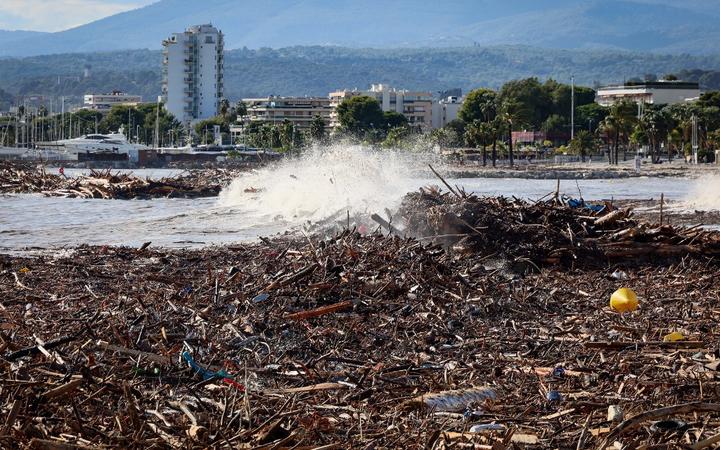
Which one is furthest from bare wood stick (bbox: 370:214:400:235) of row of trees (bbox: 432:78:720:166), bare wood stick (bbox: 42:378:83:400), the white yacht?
the white yacht

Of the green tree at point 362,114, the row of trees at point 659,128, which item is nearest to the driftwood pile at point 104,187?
the row of trees at point 659,128

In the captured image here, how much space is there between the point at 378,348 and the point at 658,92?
590ft

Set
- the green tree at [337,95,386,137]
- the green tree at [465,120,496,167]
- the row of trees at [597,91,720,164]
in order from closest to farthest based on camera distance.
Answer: the row of trees at [597,91,720,164] → the green tree at [465,120,496,167] → the green tree at [337,95,386,137]

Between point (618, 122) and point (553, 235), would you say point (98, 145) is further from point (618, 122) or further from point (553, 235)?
point (553, 235)

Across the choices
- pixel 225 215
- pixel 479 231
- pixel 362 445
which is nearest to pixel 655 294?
pixel 479 231

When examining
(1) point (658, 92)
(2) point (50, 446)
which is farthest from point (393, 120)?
(2) point (50, 446)

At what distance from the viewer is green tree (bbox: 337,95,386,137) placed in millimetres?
144500

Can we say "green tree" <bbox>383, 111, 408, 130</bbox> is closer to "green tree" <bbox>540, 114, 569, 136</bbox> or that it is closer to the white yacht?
"green tree" <bbox>540, 114, 569, 136</bbox>

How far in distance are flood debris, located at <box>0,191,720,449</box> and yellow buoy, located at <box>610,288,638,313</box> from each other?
0.12 m

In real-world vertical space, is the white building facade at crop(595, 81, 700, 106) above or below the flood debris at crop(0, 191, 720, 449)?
above

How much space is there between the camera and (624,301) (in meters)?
10.8

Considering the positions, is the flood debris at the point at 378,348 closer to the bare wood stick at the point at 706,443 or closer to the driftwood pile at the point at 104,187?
the bare wood stick at the point at 706,443

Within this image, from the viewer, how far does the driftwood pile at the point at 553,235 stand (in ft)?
45.9

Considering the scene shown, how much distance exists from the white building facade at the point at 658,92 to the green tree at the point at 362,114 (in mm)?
46815
